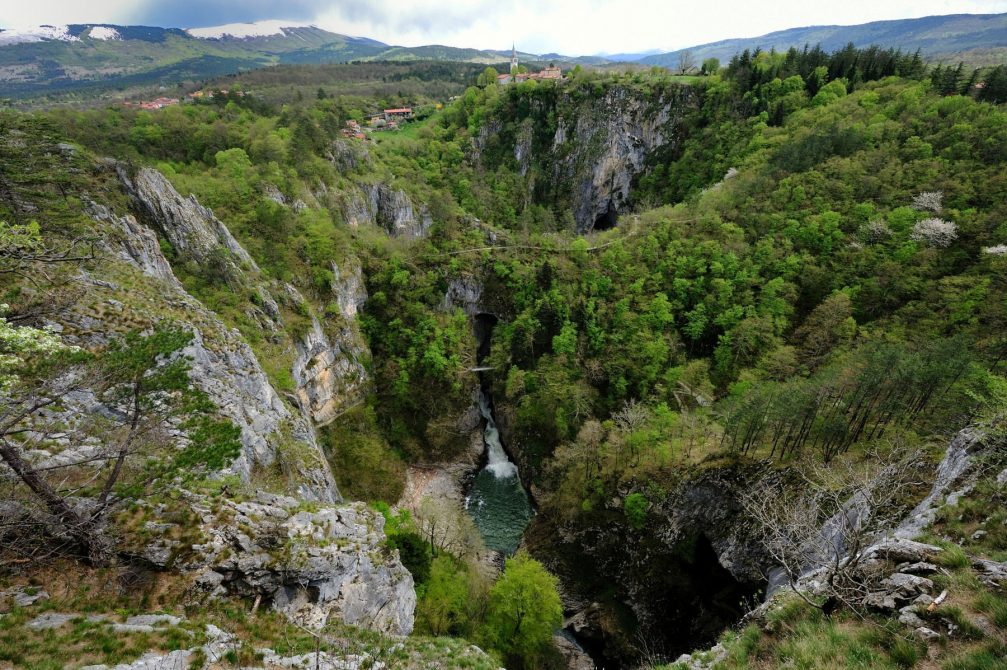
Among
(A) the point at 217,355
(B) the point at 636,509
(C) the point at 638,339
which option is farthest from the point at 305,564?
(C) the point at 638,339

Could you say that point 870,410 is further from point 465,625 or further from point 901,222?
point 465,625

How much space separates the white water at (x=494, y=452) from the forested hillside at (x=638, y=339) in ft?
8.05

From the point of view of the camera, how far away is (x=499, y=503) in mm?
38406

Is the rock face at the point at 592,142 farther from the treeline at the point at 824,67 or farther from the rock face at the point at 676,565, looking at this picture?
the rock face at the point at 676,565

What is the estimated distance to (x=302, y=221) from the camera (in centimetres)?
4047

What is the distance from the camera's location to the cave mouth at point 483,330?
52781 mm

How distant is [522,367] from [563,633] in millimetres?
24282

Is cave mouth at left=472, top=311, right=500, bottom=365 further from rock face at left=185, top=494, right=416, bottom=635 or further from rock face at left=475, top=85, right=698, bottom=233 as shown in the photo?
rock face at left=185, top=494, right=416, bottom=635

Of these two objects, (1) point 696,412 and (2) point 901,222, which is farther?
(2) point 901,222

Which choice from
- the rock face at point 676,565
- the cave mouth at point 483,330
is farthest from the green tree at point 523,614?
the cave mouth at point 483,330

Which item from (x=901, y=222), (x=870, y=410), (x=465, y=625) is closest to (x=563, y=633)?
(x=465, y=625)

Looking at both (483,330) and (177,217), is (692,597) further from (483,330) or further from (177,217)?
(177,217)

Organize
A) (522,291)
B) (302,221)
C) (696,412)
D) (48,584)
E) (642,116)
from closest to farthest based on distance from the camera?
1. (48,584)
2. (696,412)
3. (302,221)
4. (522,291)
5. (642,116)

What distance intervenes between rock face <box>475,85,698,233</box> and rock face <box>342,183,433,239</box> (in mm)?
24828
